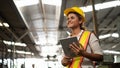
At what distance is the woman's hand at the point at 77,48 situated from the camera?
6.80ft

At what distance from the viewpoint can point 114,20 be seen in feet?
40.8

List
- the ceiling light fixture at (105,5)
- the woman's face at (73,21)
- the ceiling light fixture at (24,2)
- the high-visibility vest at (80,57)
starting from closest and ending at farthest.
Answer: the high-visibility vest at (80,57) → the woman's face at (73,21) → the ceiling light fixture at (24,2) → the ceiling light fixture at (105,5)

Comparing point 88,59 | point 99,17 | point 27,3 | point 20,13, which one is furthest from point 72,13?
point 99,17

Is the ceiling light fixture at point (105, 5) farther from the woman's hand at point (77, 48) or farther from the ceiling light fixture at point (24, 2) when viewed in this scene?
the woman's hand at point (77, 48)

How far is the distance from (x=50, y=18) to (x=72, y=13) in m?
9.80

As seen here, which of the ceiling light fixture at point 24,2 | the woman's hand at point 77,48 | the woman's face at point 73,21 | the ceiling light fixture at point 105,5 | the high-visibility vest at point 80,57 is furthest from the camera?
the ceiling light fixture at point 105,5

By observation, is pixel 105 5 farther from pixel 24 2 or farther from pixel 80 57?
pixel 80 57

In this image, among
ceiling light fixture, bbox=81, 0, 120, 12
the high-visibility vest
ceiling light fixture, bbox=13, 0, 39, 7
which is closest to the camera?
the high-visibility vest

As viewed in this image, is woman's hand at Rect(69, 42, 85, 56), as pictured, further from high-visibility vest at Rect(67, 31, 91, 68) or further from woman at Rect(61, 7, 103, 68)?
high-visibility vest at Rect(67, 31, 91, 68)

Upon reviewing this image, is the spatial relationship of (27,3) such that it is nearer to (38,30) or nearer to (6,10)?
(6,10)

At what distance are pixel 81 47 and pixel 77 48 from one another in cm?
6

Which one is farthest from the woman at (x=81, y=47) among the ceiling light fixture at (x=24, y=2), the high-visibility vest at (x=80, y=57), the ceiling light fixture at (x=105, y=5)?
the ceiling light fixture at (x=105, y=5)

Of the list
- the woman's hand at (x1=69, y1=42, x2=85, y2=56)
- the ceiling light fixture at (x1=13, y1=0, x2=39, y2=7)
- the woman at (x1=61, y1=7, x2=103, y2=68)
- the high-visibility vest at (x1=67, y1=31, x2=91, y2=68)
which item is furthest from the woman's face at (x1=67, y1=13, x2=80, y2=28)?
the ceiling light fixture at (x1=13, y1=0, x2=39, y2=7)

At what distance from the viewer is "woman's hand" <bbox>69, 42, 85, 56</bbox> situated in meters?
2.07
